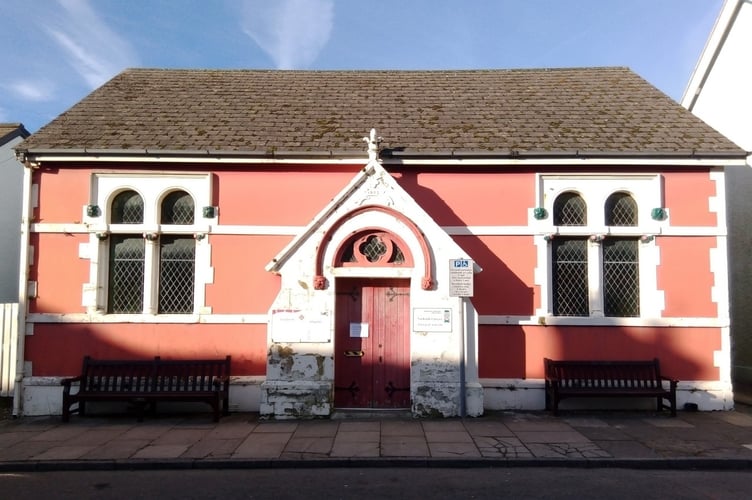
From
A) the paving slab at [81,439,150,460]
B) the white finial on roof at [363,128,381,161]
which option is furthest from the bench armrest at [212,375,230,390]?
the white finial on roof at [363,128,381,161]

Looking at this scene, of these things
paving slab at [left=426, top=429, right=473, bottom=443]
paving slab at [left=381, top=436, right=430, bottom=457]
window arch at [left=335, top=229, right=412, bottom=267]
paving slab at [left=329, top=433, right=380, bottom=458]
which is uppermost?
window arch at [left=335, top=229, right=412, bottom=267]

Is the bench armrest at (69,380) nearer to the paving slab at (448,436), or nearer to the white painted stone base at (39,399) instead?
the white painted stone base at (39,399)

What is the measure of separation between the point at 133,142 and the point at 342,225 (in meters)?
4.32

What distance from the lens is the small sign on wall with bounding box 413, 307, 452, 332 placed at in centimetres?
869

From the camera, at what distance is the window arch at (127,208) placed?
9750mm

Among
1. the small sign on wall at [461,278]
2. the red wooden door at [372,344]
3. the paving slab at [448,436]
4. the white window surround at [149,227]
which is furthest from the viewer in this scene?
the white window surround at [149,227]

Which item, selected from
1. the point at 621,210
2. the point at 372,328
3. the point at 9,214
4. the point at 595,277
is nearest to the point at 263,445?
the point at 372,328

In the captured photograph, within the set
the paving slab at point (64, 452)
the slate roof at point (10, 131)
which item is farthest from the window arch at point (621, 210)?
the slate roof at point (10, 131)

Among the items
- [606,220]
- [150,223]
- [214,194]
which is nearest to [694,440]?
[606,220]

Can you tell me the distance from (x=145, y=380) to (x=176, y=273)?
198cm

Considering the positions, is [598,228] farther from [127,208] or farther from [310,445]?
[127,208]

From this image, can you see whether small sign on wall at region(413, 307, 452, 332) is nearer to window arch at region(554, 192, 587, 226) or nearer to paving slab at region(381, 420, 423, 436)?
paving slab at region(381, 420, 423, 436)

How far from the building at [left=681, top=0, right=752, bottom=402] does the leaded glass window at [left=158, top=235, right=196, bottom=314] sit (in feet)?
37.8

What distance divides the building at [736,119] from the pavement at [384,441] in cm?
386
